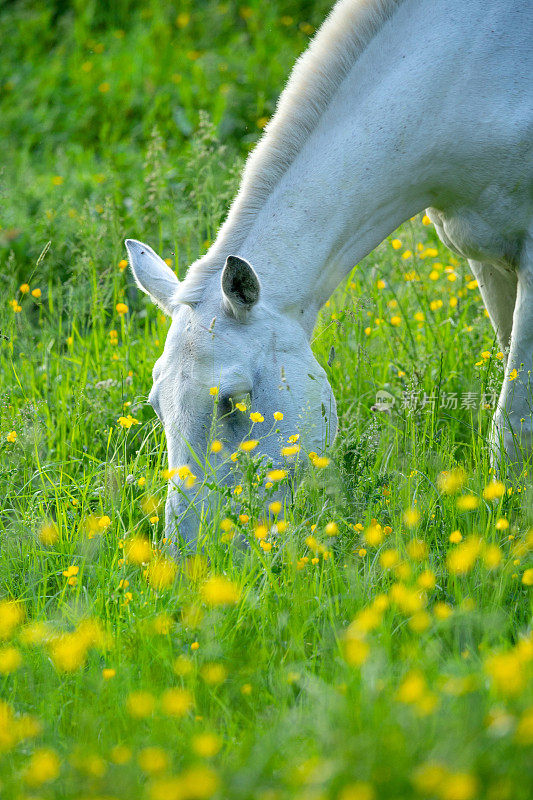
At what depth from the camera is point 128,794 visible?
Result: 5.25ft

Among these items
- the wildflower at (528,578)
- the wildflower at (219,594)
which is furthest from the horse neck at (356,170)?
the wildflower at (528,578)

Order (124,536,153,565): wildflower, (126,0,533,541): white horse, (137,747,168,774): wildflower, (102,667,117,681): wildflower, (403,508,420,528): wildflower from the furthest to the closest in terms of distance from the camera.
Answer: (126,0,533,541): white horse < (124,536,153,565): wildflower < (403,508,420,528): wildflower < (102,667,117,681): wildflower < (137,747,168,774): wildflower

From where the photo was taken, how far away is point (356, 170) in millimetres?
3123

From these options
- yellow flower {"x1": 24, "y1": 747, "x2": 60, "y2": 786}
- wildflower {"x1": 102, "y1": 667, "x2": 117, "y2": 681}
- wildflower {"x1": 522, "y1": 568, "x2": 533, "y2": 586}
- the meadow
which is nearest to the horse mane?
the meadow

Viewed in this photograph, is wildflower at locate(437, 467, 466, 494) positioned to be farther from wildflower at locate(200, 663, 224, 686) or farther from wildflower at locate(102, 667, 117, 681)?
wildflower at locate(102, 667, 117, 681)

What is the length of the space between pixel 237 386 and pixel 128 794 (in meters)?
1.48

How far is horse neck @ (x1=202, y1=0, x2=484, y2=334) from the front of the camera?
3.06 metres

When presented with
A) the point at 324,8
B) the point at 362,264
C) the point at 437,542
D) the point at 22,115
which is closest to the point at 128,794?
the point at 437,542

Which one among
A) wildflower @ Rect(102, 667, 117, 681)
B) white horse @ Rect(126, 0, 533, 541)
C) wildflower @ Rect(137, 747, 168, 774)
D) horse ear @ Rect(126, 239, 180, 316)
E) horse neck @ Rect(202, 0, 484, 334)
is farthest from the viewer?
horse ear @ Rect(126, 239, 180, 316)

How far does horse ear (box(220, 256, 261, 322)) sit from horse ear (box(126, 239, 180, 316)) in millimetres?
330

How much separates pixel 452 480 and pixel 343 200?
1.10 meters

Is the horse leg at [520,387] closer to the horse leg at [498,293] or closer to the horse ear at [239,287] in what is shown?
the horse leg at [498,293]

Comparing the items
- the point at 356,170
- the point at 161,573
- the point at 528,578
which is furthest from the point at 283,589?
the point at 356,170

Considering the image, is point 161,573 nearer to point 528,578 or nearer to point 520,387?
point 528,578
